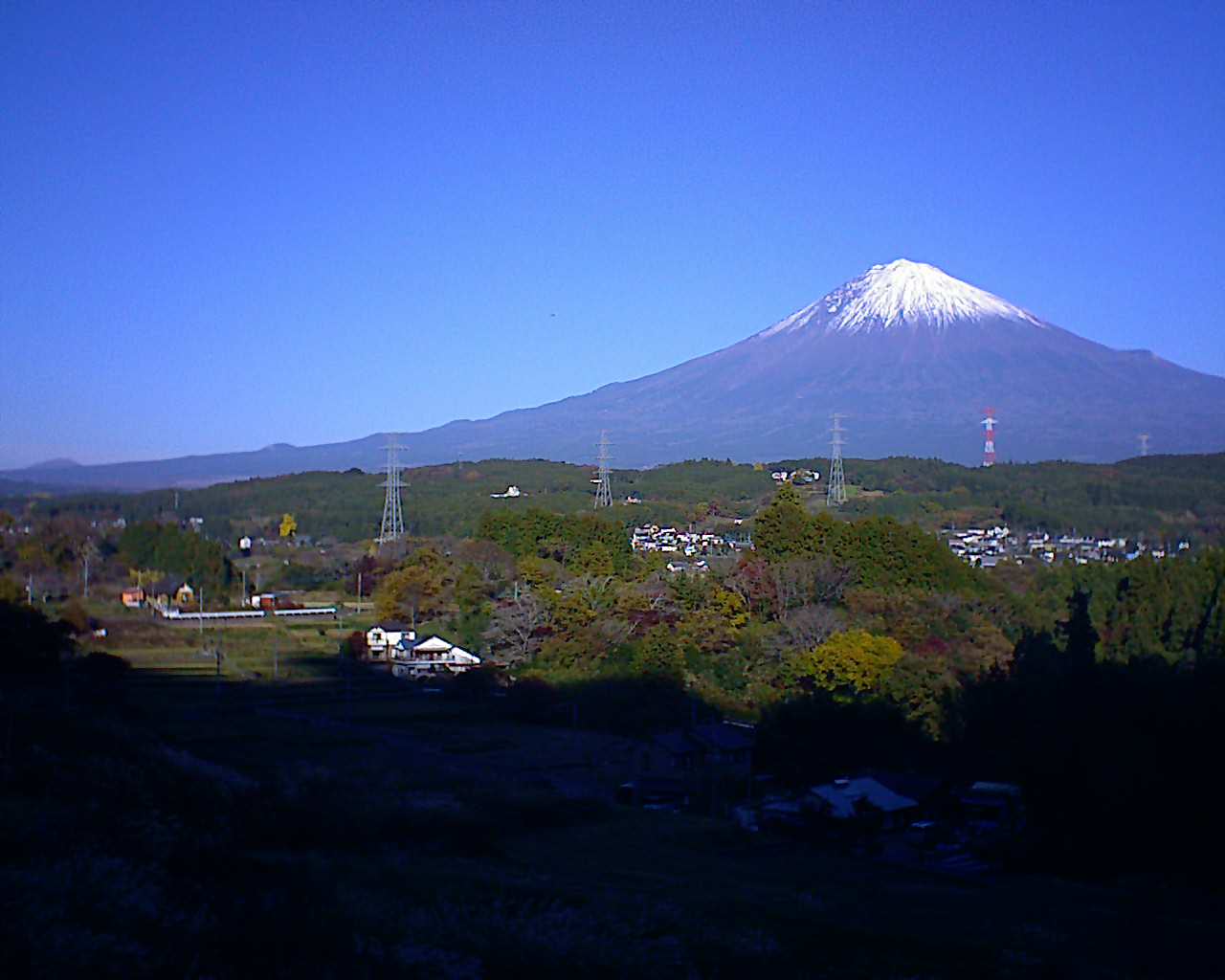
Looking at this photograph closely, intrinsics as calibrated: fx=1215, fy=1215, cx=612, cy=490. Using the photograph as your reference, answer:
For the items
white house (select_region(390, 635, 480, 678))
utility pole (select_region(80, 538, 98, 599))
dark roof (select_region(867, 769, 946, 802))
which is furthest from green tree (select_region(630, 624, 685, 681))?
utility pole (select_region(80, 538, 98, 599))

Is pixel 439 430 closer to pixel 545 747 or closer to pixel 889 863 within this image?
pixel 545 747

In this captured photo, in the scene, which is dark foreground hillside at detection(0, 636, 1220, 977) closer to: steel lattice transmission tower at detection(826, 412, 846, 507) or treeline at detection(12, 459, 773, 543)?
treeline at detection(12, 459, 773, 543)

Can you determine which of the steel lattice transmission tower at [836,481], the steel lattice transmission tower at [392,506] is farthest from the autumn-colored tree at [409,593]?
the steel lattice transmission tower at [836,481]

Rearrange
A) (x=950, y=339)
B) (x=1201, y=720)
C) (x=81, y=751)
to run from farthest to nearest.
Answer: (x=950, y=339)
(x=1201, y=720)
(x=81, y=751)

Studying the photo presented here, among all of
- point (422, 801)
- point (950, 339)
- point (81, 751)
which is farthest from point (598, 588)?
point (950, 339)

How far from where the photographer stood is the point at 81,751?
23.5ft

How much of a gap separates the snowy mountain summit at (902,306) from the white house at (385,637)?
42.1 meters

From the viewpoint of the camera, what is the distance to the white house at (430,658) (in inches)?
650

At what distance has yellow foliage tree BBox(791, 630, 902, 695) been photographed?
13789 mm

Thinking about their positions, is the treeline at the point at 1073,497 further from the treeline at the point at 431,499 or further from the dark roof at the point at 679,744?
the dark roof at the point at 679,744

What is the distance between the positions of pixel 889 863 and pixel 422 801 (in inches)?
126

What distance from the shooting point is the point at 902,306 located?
192 feet

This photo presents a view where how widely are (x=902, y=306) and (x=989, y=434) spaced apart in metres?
15.9

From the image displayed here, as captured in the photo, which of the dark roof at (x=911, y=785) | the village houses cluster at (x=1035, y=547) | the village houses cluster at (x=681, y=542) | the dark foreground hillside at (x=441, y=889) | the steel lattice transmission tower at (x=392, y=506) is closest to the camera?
the dark foreground hillside at (x=441, y=889)
